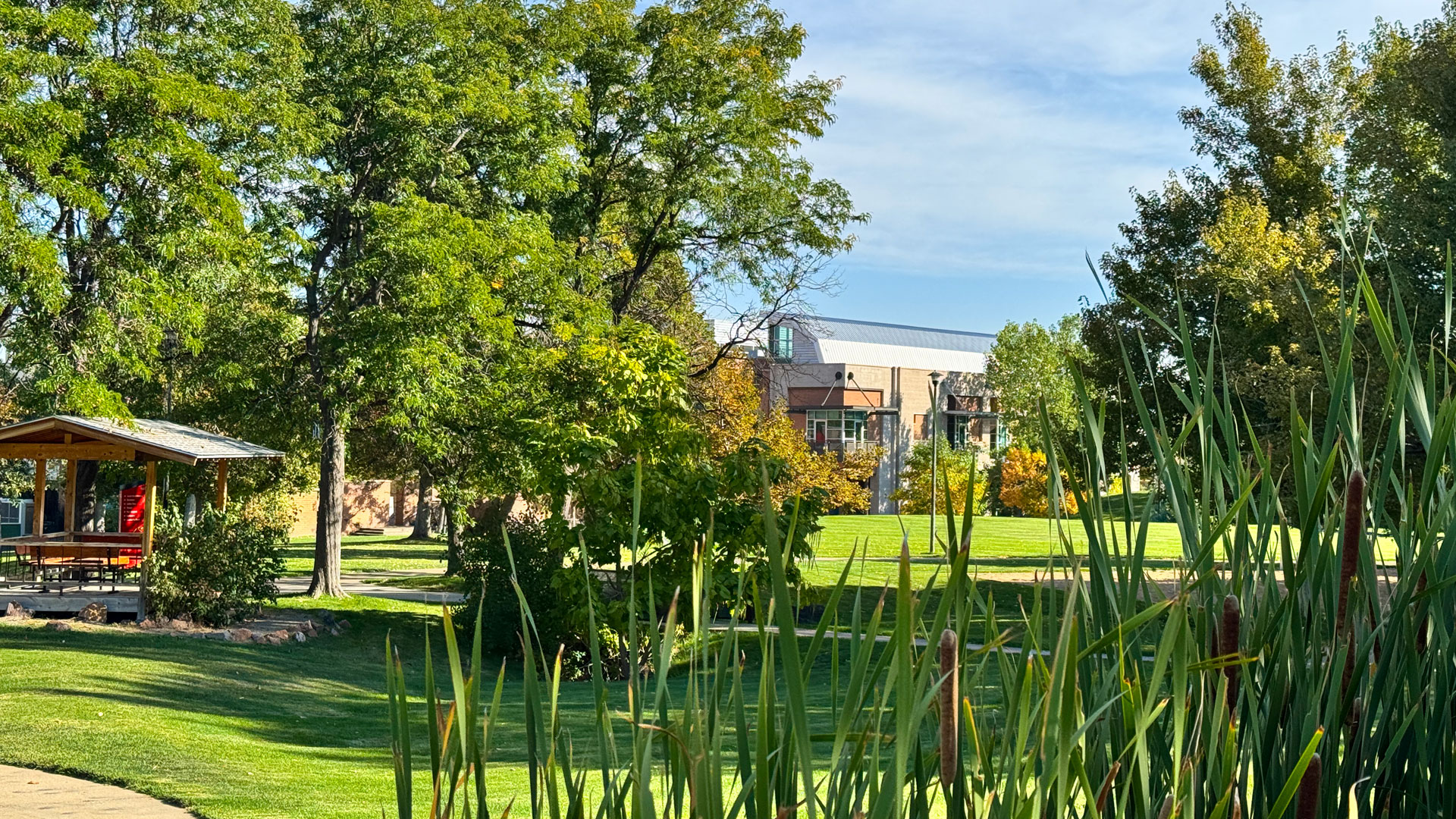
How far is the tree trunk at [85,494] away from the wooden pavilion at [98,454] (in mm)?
2656

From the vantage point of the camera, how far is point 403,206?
789 inches

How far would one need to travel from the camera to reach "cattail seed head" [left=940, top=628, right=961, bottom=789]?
38.9 inches

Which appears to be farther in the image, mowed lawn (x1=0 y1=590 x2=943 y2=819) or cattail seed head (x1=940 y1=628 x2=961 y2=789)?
mowed lawn (x1=0 y1=590 x2=943 y2=819)

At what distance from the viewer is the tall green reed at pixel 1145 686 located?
44.2 inches

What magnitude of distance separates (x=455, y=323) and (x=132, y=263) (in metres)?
5.31

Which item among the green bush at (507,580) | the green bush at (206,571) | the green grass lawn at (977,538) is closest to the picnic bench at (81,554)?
the green bush at (206,571)

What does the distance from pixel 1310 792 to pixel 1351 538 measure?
1.21 feet

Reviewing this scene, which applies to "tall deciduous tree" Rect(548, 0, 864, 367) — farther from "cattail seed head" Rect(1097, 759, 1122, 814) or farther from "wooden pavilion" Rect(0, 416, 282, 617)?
"cattail seed head" Rect(1097, 759, 1122, 814)

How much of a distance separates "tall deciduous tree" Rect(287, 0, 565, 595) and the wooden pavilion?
231 centimetres

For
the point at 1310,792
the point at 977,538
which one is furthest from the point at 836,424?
the point at 1310,792

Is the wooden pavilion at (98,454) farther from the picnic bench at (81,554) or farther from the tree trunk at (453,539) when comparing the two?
the tree trunk at (453,539)

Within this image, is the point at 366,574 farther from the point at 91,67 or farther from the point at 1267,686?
the point at 1267,686

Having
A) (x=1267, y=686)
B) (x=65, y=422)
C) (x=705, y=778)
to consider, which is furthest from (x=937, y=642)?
(x=65, y=422)

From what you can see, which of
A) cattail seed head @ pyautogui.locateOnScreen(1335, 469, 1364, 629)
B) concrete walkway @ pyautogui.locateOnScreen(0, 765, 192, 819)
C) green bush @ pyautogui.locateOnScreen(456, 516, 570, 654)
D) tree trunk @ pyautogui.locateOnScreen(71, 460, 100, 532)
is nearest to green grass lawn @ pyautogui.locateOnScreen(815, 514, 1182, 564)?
green bush @ pyautogui.locateOnScreen(456, 516, 570, 654)
